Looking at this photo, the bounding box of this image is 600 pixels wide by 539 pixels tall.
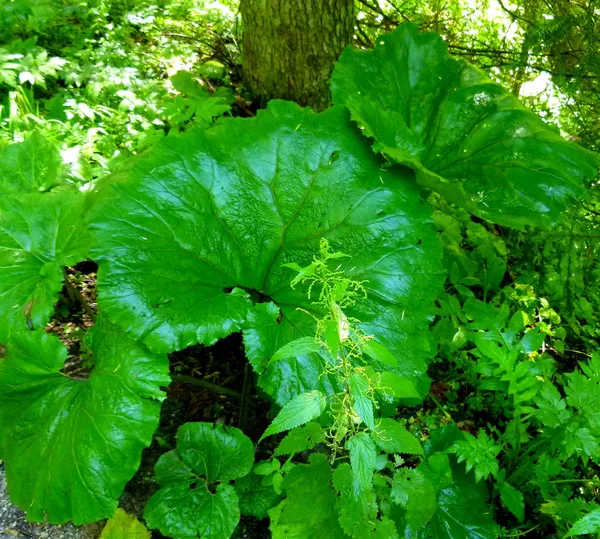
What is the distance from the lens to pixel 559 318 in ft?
9.26

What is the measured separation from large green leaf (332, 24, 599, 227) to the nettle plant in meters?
0.01

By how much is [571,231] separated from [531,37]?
3.44 feet

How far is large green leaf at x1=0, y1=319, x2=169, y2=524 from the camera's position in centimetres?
167

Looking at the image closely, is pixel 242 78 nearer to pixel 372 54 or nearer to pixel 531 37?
pixel 372 54

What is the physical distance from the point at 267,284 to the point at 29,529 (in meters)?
1.38

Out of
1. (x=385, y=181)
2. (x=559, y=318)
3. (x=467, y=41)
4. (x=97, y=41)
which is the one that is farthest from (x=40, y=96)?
(x=559, y=318)

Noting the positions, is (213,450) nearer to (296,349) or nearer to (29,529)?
(29,529)

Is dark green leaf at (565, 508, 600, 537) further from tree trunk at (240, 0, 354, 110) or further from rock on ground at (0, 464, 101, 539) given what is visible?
tree trunk at (240, 0, 354, 110)

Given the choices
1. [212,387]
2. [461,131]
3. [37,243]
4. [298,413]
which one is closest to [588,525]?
[298,413]

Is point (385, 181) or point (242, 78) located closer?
point (385, 181)

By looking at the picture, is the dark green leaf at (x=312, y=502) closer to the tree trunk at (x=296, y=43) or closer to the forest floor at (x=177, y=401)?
the forest floor at (x=177, y=401)

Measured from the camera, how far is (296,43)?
2951mm

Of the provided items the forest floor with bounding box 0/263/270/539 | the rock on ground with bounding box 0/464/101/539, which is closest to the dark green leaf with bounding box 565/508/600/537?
the forest floor with bounding box 0/263/270/539

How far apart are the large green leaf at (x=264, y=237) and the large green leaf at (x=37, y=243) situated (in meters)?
0.28
